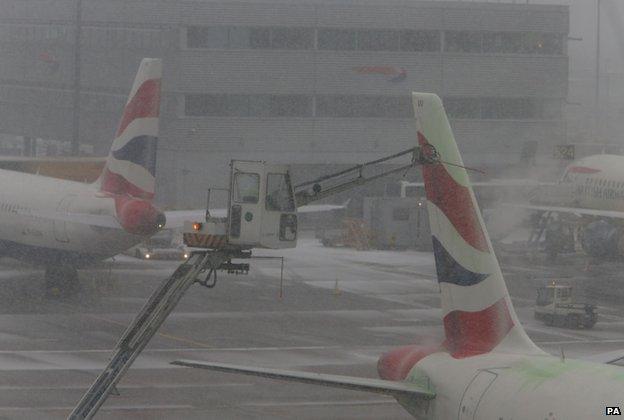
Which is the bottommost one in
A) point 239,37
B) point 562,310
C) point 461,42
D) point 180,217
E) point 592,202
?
point 562,310

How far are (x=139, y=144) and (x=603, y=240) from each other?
25.2 m

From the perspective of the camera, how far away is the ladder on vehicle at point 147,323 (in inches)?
823

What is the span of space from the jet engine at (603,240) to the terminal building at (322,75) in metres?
30.8

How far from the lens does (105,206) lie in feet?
146

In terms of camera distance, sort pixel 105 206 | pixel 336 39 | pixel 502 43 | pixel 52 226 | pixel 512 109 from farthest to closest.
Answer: pixel 512 109, pixel 502 43, pixel 336 39, pixel 52 226, pixel 105 206

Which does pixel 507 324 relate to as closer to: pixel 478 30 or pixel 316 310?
pixel 316 310

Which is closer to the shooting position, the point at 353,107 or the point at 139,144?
the point at 139,144

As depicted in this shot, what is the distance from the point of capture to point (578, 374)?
48.0 ft

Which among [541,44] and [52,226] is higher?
[541,44]

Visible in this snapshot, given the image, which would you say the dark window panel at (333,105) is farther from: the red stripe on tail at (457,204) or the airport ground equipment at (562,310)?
the red stripe on tail at (457,204)

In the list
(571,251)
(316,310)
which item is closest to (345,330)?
(316,310)

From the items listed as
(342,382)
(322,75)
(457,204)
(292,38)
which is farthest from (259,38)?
(342,382)

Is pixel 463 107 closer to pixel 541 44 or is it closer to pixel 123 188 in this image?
pixel 541 44

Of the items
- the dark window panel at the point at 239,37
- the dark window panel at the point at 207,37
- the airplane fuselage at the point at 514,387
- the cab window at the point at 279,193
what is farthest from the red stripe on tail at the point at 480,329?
the dark window panel at the point at 239,37
